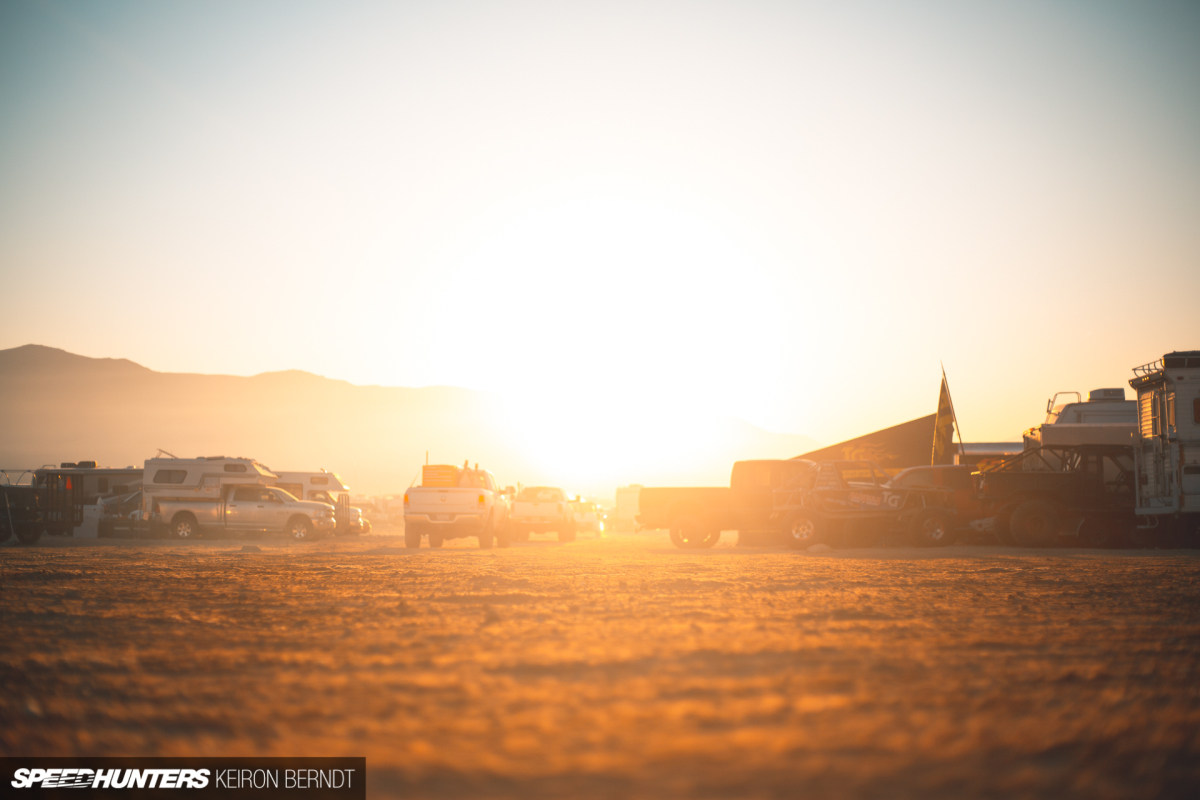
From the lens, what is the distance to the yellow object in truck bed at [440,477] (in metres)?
20.5

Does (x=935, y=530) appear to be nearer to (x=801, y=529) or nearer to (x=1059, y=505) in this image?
(x=1059, y=505)

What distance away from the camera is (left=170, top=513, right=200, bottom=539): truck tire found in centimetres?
2600

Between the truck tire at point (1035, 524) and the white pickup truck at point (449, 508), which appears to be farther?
the white pickup truck at point (449, 508)

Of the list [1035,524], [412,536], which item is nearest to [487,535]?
[412,536]

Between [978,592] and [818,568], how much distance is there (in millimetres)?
3740

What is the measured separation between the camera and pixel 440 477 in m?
20.6

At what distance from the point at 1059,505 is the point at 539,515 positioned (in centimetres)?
1552

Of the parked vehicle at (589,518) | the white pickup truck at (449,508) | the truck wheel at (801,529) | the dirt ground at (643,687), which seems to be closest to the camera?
the dirt ground at (643,687)

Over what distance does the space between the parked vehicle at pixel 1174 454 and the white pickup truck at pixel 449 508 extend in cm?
1466

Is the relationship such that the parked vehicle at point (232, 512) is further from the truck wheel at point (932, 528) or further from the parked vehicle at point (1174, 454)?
the parked vehicle at point (1174, 454)

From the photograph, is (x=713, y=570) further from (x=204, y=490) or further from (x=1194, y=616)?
(x=204, y=490)

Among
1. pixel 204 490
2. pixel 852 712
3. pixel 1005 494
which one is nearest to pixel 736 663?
pixel 852 712

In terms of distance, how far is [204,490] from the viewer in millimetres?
26578

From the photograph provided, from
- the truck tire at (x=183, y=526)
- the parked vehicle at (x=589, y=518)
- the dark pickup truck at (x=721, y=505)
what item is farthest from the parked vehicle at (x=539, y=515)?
the truck tire at (x=183, y=526)
